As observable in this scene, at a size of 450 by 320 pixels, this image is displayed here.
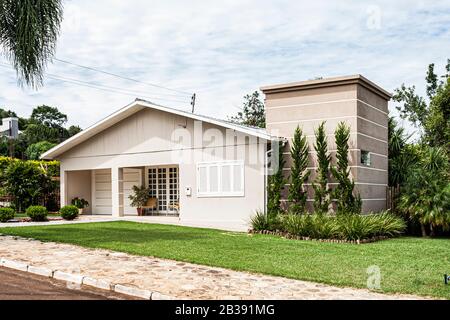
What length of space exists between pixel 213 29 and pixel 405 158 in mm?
9128

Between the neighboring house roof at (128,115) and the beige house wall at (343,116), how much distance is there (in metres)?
0.97

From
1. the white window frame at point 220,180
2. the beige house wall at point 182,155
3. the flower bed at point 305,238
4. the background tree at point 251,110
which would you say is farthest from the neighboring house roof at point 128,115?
the background tree at point 251,110

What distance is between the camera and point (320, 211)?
15.0 meters

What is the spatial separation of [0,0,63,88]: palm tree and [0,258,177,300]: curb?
16.6ft

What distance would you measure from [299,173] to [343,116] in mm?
2299

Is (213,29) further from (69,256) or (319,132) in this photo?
(69,256)

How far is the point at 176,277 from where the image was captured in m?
7.93

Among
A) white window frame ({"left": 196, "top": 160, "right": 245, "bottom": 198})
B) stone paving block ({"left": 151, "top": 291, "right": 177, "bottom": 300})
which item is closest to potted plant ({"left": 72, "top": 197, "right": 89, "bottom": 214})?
white window frame ({"left": 196, "top": 160, "right": 245, "bottom": 198})

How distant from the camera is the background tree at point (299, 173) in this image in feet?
51.4

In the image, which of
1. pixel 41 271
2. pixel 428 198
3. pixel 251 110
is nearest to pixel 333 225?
pixel 428 198

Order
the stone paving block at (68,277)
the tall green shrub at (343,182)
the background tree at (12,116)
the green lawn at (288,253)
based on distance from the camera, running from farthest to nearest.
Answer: the background tree at (12,116) → the tall green shrub at (343,182) → the green lawn at (288,253) → the stone paving block at (68,277)

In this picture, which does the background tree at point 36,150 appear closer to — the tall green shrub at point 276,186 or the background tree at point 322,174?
the tall green shrub at point 276,186

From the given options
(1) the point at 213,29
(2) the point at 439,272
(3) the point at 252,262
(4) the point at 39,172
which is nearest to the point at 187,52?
(1) the point at 213,29

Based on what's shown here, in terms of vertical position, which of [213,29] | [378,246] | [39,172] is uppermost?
[213,29]
